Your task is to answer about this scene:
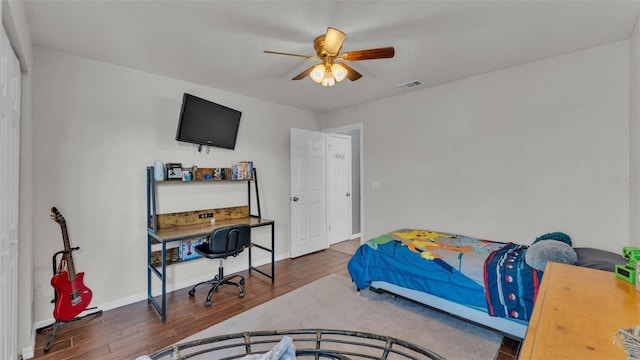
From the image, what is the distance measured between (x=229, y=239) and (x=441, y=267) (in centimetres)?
205

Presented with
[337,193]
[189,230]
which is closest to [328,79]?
[189,230]

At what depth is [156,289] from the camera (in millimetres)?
3014

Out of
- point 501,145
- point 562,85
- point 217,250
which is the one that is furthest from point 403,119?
point 217,250

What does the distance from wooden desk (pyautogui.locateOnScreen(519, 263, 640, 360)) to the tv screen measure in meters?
3.13

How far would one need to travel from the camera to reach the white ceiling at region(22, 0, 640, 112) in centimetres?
185

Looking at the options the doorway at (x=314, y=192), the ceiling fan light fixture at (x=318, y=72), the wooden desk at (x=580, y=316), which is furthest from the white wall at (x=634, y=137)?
the doorway at (x=314, y=192)

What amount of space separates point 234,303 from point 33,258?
1.73 metres

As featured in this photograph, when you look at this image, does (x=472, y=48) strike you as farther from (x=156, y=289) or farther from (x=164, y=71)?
(x=156, y=289)

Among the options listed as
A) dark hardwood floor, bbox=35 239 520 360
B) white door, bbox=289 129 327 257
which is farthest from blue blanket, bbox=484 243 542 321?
white door, bbox=289 129 327 257

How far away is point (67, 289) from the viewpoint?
2.28m

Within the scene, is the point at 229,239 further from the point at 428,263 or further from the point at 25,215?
the point at 428,263

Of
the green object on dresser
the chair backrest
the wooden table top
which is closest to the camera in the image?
the green object on dresser

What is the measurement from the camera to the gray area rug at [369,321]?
213 cm

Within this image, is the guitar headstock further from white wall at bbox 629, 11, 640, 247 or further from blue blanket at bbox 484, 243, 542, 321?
white wall at bbox 629, 11, 640, 247
